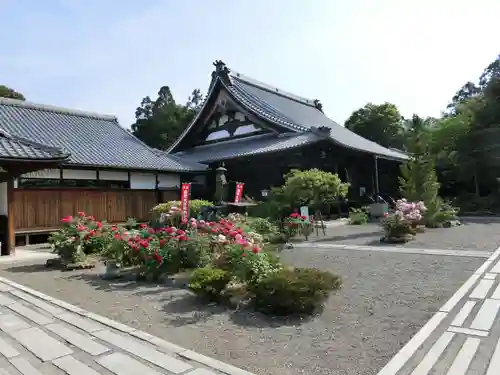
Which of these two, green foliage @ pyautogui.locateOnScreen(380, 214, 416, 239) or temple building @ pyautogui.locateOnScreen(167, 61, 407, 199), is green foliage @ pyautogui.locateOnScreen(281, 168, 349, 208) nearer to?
green foliage @ pyautogui.locateOnScreen(380, 214, 416, 239)

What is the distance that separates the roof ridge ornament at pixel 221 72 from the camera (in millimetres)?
21859

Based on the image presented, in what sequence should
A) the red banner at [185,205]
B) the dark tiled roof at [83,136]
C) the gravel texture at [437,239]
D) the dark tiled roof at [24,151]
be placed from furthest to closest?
the dark tiled roof at [83,136] → the red banner at [185,205] → the dark tiled roof at [24,151] → the gravel texture at [437,239]

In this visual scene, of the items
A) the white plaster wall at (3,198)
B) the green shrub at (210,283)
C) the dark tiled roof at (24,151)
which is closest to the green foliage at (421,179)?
the green shrub at (210,283)

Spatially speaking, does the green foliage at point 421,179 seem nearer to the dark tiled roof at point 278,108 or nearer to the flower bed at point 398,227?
the flower bed at point 398,227

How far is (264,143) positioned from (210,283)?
14.0 m

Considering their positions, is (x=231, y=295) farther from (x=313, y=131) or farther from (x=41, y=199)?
(x=313, y=131)

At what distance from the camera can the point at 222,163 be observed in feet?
58.8

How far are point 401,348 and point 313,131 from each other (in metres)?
14.9

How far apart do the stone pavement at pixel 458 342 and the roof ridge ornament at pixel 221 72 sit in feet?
62.7

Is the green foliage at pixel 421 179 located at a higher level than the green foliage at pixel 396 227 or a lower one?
higher

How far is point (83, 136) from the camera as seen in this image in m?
17.0

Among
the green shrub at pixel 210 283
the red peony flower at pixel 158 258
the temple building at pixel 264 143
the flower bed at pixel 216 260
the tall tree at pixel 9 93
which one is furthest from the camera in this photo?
the tall tree at pixel 9 93

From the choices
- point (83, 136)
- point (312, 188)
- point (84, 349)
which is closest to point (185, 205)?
point (312, 188)

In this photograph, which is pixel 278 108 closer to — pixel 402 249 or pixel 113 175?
pixel 113 175
